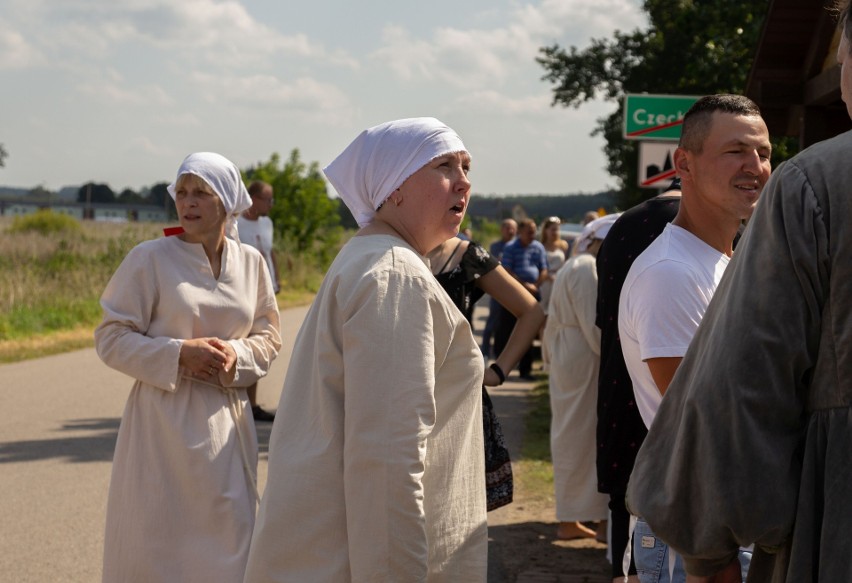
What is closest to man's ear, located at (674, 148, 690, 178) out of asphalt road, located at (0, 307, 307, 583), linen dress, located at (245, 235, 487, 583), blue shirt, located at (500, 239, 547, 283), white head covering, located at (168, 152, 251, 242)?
linen dress, located at (245, 235, 487, 583)

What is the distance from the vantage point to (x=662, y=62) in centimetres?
3259

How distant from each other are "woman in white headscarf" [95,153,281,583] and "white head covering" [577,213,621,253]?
106 inches

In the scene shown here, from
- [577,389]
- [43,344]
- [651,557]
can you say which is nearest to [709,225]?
[651,557]

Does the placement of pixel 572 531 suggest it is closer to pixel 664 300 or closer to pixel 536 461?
pixel 536 461

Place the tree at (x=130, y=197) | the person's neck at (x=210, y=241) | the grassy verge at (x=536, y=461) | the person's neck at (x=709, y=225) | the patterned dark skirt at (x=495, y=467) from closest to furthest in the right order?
the person's neck at (x=709, y=225)
the patterned dark skirt at (x=495, y=467)
the person's neck at (x=210, y=241)
the grassy verge at (x=536, y=461)
the tree at (x=130, y=197)

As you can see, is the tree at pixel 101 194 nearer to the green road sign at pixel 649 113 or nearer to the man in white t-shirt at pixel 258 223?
the man in white t-shirt at pixel 258 223

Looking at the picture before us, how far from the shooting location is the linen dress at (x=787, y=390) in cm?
202

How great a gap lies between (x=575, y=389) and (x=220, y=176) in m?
3.30

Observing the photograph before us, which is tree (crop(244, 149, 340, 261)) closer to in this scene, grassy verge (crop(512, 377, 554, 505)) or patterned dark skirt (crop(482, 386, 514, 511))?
grassy verge (crop(512, 377, 554, 505))

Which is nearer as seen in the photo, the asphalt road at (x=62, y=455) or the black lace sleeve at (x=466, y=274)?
the black lace sleeve at (x=466, y=274)

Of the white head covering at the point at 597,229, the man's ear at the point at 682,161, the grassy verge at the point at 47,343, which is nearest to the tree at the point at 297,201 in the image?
the grassy verge at the point at 47,343

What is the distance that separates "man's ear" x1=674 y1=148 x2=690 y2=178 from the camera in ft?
11.8

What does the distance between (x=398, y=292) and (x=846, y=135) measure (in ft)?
3.72

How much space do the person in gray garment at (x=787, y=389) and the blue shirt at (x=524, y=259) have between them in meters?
13.8
